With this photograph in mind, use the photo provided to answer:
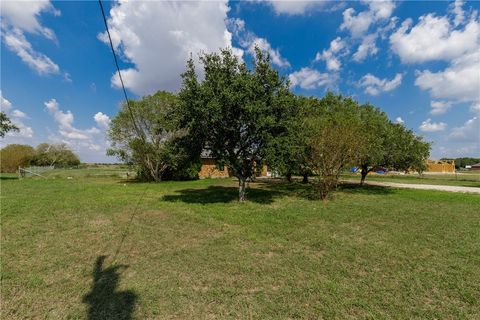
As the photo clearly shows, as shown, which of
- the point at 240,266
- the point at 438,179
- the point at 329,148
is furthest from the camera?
the point at 438,179

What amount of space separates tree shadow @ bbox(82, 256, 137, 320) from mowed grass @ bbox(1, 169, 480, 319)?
0.02 m

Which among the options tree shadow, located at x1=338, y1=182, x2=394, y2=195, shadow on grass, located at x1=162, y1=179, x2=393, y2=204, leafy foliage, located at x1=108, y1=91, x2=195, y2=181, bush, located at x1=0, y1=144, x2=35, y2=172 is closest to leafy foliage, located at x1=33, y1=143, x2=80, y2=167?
bush, located at x1=0, y1=144, x2=35, y2=172

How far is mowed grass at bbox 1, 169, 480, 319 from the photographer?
10.9 ft

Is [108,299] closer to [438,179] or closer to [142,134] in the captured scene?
[142,134]

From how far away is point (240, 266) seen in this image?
459cm

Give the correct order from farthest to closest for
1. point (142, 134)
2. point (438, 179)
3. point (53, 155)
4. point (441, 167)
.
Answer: point (53, 155) → point (441, 167) → point (438, 179) → point (142, 134)

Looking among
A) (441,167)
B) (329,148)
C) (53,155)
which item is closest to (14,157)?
(53,155)

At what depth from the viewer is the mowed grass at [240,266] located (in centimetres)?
333

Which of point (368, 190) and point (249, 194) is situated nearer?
point (249, 194)

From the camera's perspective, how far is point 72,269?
178 inches

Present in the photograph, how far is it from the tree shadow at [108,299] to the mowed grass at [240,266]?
0.9 inches

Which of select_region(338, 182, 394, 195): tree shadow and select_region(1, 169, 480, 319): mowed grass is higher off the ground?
select_region(338, 182, 394, 195): tree shadow

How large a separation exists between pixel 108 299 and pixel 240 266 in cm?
213

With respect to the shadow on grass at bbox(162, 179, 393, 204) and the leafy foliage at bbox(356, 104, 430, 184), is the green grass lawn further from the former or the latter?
the shadow on grass at bbox(162, 179, 393, 204)
